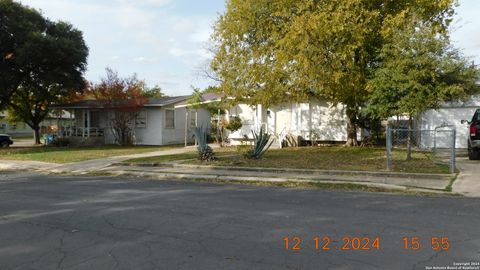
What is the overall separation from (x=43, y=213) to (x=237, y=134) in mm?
19490

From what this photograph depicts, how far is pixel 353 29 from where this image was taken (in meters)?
16.1

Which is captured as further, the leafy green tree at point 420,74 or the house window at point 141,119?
the house window at point 141,119

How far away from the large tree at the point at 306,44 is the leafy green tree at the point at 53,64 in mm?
12868

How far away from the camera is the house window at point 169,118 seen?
30.4 m

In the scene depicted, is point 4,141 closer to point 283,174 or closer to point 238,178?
point 238,178

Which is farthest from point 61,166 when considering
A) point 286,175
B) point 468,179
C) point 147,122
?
point 468,179

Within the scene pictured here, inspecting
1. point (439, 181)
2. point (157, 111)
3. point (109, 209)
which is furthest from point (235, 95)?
point (109, 209)

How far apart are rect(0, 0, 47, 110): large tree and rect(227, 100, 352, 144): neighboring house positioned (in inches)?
586

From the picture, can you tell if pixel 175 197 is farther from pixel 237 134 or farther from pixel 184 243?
pixel 237 134

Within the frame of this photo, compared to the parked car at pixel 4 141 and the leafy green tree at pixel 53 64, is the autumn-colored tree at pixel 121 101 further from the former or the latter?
the parked car at pixel 4 141

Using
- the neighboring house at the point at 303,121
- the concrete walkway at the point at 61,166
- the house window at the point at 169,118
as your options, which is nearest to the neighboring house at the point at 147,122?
the house window at the point at 169,118

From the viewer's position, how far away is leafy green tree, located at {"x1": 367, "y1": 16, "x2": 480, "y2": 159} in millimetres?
13173

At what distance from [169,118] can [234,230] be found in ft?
82.0
